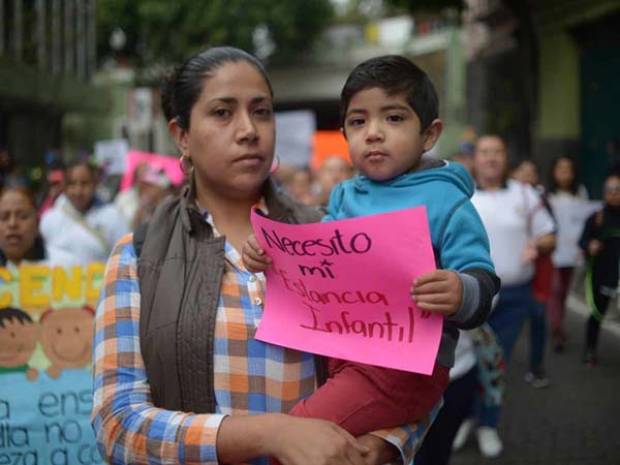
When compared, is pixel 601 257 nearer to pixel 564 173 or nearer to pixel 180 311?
pixel 564 173

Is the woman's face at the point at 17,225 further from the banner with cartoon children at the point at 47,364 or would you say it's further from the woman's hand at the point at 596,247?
the woman's hand at the point at 596,247

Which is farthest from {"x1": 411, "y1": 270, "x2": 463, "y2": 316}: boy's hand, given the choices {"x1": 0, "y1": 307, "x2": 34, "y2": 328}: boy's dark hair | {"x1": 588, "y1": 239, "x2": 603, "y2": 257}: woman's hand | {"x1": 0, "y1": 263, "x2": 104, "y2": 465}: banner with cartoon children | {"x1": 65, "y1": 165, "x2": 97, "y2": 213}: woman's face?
{"x1": 65, "y1": 165, "x2": 97, "y2": 213}: woman's face

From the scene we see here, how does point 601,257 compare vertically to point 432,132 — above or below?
below

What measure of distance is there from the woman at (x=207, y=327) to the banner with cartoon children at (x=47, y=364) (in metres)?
0.95

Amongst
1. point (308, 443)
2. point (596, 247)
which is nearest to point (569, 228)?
point (596, 247)

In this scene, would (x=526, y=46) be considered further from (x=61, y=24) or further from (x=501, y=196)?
(x=61, y=24)

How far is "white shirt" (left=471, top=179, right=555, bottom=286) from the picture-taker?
6270 millimetres

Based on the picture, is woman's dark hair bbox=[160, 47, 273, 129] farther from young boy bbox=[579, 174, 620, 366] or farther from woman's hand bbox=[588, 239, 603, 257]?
woman's hand bbox=[588, 239, 603, 257]

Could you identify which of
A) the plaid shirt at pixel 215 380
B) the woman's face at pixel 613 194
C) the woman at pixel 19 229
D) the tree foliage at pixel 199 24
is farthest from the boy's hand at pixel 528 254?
the tree foliage at pixel 199 24

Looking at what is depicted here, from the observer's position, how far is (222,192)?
2.23 metres

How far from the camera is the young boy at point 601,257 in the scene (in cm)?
580

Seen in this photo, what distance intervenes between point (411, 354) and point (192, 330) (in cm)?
47

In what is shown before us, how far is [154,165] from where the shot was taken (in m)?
9.68

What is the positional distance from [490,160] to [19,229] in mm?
3104
